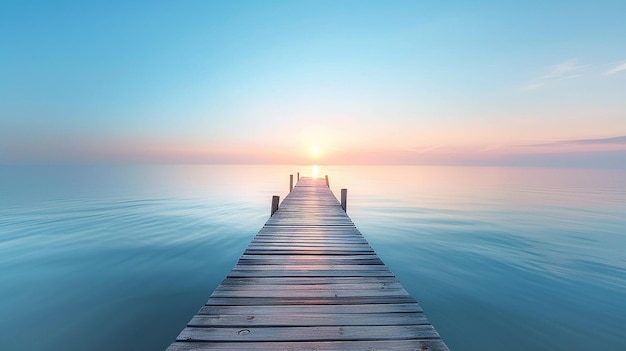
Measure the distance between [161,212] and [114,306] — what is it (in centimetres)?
1519

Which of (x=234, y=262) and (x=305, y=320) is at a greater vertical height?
(x=305, y=320)

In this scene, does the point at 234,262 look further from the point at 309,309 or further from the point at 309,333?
the point at 309,333

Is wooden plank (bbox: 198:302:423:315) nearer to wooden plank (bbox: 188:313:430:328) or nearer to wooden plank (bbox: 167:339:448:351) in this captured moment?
wooden plank (bbox: 188:313:430:328)

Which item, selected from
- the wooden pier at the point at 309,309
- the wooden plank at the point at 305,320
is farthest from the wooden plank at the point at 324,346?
the wooden plank at the point at 305,320

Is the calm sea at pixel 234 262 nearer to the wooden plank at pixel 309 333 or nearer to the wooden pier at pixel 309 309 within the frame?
the wooden pier at pixel 309 309

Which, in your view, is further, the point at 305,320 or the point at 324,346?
the point at 305,320

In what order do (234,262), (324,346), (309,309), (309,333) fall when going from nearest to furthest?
(324,346) → (309,333) → (309,309) → (234,262)

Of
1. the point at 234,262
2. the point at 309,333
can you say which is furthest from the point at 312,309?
the point at 234,262

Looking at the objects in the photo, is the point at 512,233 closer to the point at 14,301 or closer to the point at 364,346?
the point at 364,346

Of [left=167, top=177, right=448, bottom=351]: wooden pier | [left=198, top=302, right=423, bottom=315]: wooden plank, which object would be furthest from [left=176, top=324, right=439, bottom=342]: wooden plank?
[left=198, top=302, right=423, bottom=315]: wooden plank

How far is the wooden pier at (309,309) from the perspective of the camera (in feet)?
9.16

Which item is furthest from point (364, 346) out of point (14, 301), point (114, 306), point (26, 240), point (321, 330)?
point (26, 240)

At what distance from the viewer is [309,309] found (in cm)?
345

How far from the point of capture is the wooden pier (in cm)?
279
